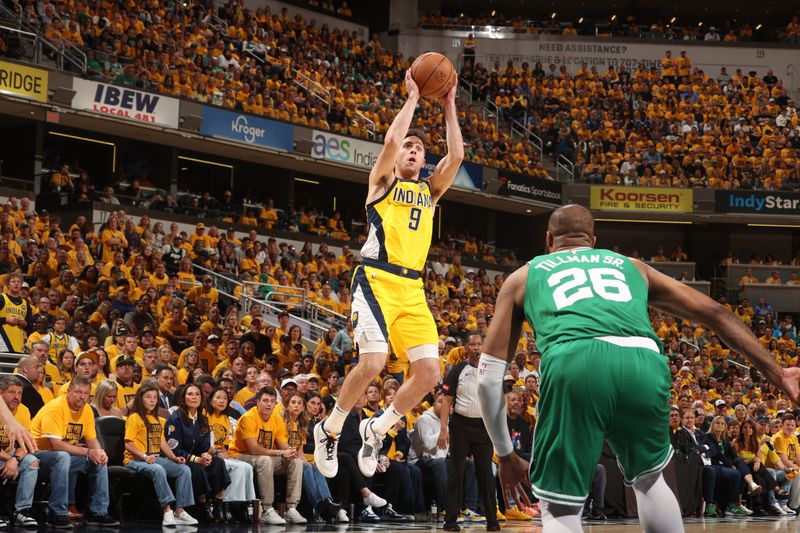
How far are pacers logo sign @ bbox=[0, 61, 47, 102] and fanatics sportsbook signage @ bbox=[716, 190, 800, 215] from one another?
22.5 metres

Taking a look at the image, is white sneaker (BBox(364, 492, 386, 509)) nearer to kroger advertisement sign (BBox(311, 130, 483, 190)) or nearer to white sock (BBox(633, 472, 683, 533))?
white sock (BBox(633, 472, 683, 533))

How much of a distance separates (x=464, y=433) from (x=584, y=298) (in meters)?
6.83

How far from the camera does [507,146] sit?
113ft

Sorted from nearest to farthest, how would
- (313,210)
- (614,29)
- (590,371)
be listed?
(590,371) → (313,210) → (614,29)

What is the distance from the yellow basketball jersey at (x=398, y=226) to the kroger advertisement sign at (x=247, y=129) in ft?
64.1

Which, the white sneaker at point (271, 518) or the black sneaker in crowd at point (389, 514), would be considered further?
the black sneaker in crowd at point (389, 514)

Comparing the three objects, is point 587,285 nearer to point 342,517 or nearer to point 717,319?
point 717,319

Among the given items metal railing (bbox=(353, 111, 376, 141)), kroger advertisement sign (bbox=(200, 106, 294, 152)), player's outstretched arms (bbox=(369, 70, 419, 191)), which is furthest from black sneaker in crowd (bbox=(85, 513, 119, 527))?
metal railing (bbox=(353, 111, 376, 141))

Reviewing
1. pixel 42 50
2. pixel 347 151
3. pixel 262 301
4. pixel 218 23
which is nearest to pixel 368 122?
pixel 347 151

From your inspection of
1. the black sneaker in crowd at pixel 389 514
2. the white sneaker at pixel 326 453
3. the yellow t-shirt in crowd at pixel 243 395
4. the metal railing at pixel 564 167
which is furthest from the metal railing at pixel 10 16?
the white sneaker at pixel 326 453

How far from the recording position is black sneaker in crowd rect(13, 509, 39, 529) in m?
9.49

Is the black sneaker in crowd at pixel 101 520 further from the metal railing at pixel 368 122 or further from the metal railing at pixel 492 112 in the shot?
the metal railing at pixel 492 112

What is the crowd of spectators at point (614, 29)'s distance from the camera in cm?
4128

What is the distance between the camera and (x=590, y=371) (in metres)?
4.31
